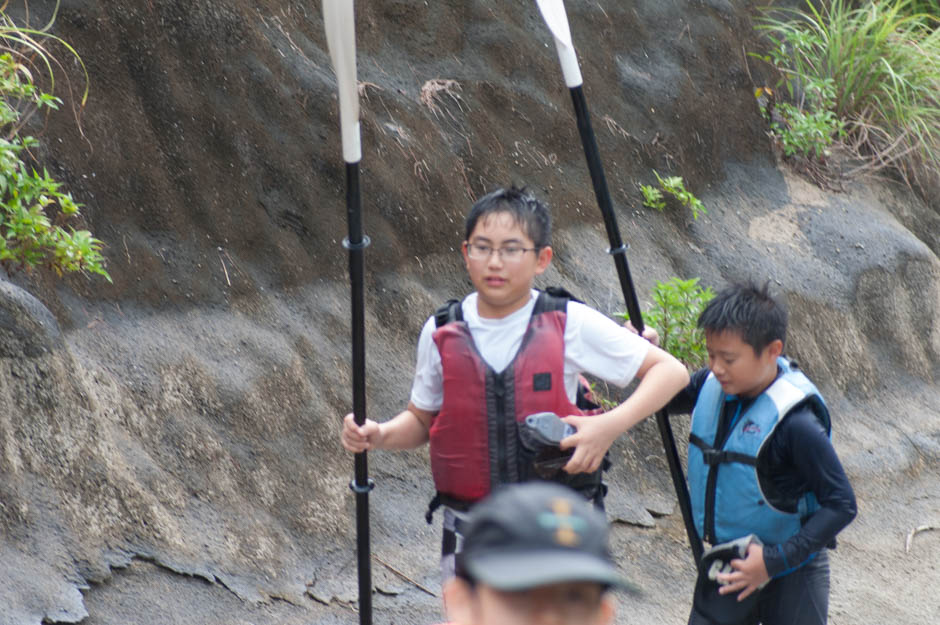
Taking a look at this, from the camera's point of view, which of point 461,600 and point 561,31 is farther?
point 561,31

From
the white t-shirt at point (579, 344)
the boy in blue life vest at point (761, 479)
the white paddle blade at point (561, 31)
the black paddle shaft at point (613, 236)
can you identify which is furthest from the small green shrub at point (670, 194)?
the white t-shirt at point (579, 344)

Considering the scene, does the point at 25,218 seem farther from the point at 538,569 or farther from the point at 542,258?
the point at 538,569

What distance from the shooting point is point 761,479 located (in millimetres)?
3066

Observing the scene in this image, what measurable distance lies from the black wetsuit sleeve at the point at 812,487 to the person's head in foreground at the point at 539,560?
1.77 m

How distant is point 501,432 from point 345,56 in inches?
41.1

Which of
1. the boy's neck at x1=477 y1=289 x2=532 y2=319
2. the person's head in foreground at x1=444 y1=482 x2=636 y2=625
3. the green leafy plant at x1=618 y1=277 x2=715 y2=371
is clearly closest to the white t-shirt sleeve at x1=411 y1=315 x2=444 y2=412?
the boy's neck at x1=477 y1=289 x2=532 y2=319

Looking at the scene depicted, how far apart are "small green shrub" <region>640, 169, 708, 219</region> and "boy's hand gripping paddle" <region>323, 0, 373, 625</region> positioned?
15.3ft

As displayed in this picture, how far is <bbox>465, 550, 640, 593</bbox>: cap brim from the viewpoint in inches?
49.7

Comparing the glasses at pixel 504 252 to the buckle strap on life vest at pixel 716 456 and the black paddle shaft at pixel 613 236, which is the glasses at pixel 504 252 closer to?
the black paddle shaft at pixel 613 236

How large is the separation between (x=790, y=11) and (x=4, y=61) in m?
7.00

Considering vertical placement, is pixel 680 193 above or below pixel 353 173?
below

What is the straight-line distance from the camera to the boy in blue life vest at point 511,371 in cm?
280

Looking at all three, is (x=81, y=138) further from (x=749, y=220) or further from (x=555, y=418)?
(x=749, y=220)

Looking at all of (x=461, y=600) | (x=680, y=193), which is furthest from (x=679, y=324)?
(x=461, y=600)
